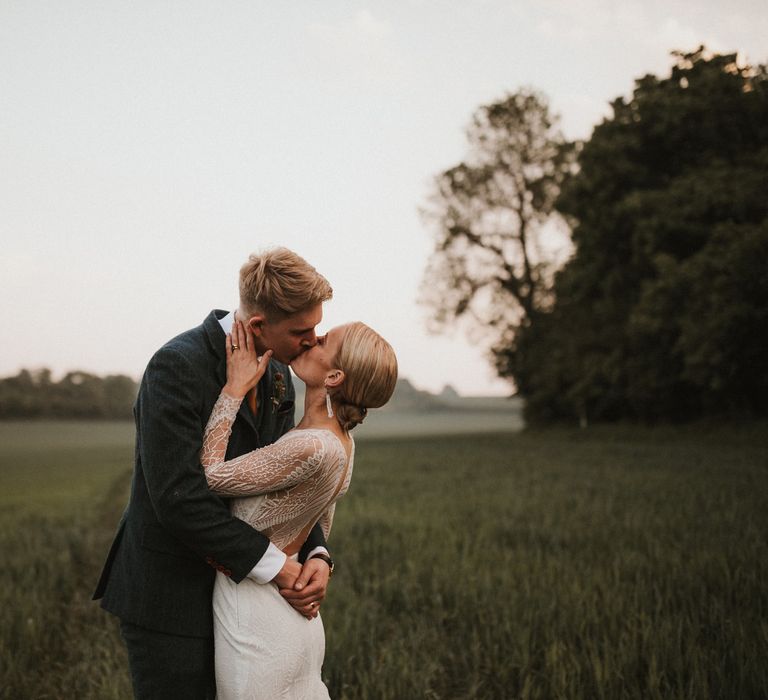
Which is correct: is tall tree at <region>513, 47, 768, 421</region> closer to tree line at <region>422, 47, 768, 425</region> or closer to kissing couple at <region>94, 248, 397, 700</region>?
tree line at <region>422, 47, 768, 425</region>

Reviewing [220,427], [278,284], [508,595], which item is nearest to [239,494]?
[220,427]

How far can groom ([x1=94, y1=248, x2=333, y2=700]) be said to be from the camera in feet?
6.77

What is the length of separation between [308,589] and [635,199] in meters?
23.0

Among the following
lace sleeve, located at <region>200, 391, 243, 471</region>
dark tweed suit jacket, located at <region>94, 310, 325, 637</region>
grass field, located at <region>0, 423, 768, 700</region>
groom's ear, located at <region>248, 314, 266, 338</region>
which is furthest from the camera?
grass field, located at <region>0, 423, 768, 700</region>

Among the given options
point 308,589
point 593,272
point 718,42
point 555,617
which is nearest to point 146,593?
point 308,589

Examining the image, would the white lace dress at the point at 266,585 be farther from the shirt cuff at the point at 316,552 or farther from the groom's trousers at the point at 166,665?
the shirt cuff at the point at 316,552

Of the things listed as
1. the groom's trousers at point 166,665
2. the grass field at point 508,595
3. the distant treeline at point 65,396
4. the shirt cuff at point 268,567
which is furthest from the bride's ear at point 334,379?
the distant treeline at point 65,396

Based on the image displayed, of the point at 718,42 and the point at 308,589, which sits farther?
the point at 718,42

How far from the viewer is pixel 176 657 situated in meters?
2.19

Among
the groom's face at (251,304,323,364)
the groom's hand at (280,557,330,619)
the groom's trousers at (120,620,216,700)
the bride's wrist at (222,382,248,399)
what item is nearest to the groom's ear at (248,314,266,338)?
the groom's face at (251,304,323,364)

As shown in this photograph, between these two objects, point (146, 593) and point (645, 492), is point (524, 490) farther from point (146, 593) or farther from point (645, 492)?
point (146, 593)

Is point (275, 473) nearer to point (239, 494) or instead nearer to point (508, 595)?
point (239, 494)

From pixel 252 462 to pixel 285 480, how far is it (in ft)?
0.40

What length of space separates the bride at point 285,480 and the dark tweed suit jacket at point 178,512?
0.06 m
